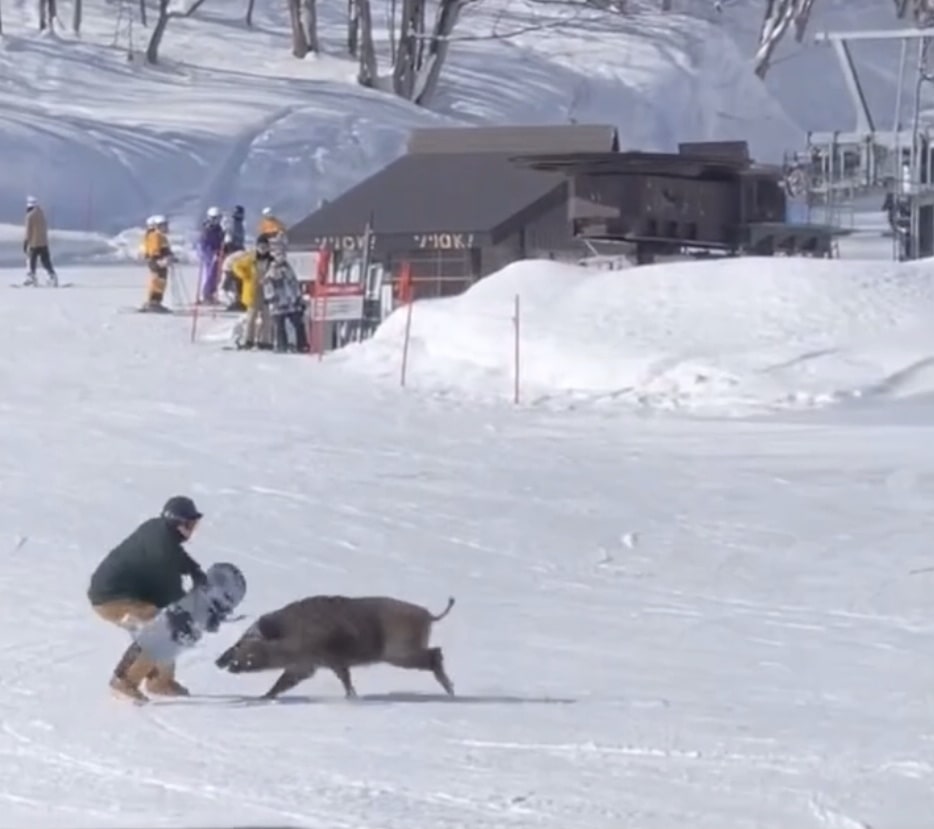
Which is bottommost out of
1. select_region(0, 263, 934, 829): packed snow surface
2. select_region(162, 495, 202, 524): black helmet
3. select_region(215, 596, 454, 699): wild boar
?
select_region(0, 263, 934, 829): packed snow surface

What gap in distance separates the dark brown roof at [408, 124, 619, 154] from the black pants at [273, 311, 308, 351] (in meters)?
8.65

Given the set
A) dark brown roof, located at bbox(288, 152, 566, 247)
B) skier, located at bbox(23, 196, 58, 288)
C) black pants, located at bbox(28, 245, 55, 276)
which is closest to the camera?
dark brown roof, located at bbox(288, 152, 566, 247)

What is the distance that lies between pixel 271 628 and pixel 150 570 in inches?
24.4

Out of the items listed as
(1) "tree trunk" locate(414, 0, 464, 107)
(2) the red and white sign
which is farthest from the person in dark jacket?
(1) "tree trunk" locate(414, 0, 464, 107)

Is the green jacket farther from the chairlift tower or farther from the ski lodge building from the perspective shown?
the chairlift tower

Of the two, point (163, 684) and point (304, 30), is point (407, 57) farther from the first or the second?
point (163, 684)

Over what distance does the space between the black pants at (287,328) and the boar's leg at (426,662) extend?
1661cm

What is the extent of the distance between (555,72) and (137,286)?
29.4 meters

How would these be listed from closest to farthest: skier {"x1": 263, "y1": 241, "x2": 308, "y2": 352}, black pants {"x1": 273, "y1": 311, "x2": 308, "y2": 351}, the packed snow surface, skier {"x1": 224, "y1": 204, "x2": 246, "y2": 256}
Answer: the packed snow surface → skier {"x1": 263, "y1": 241, "x2": 308, "y2": 352} → black pants {"x1": 273, "y1": 311, "x2": 308, "y2": 351} → skier {"x1": 224, "y1": 204, "x2": 246, "y2": 256}

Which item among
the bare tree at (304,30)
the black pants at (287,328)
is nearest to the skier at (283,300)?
the black pants at (287,328)

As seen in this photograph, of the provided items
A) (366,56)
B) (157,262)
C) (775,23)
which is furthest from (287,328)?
(775,23)

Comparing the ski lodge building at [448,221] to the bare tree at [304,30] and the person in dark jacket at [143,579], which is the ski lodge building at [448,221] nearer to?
the person in dark jacket at [143,579]

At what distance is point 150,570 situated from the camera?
1152 cm

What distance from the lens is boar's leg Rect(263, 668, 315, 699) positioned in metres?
11.6
